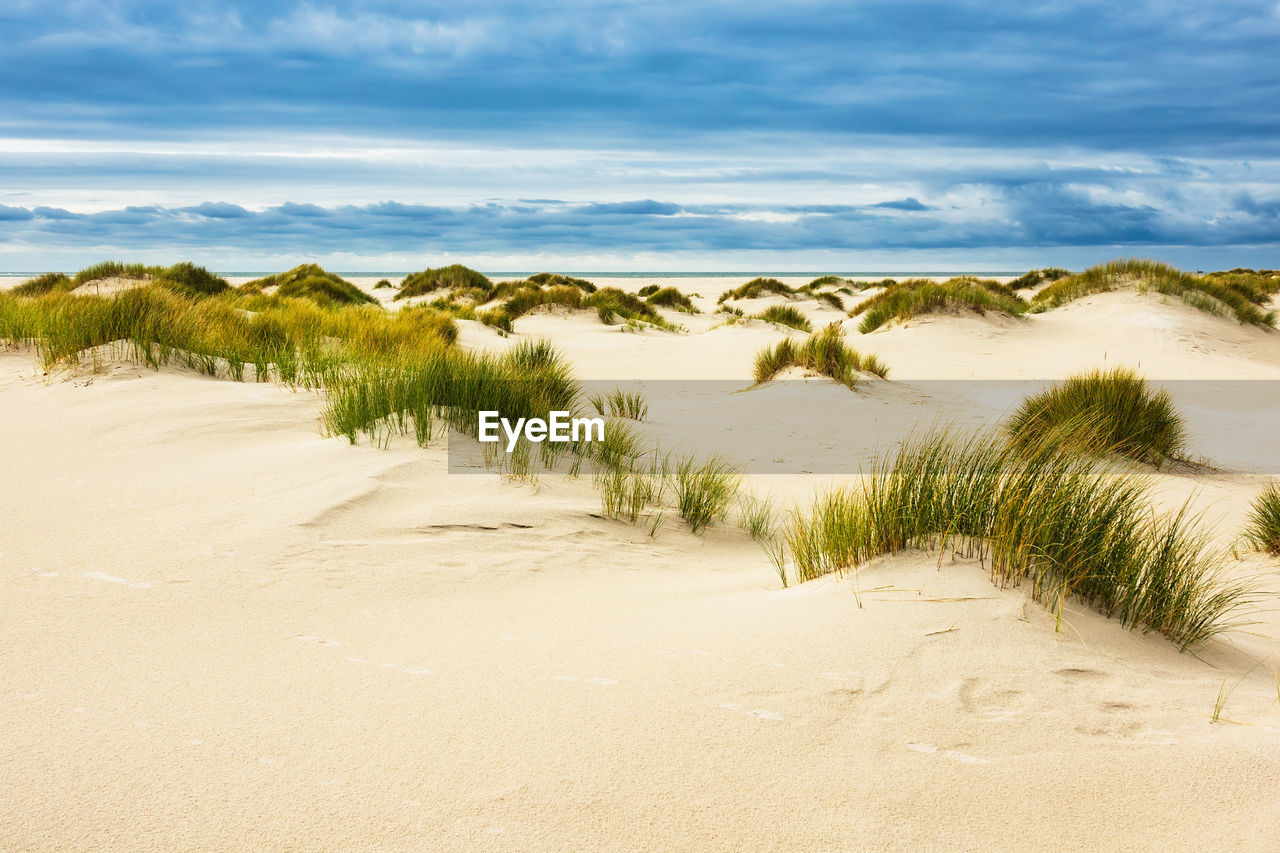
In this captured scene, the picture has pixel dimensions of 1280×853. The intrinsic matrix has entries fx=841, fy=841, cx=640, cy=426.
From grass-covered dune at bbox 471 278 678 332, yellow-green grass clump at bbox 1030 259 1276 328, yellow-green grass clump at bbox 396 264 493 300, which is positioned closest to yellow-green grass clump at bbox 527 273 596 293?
yellow-green grass clump at bbox 396 264 493 300


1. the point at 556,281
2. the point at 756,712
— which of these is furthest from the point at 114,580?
the point at 556,281

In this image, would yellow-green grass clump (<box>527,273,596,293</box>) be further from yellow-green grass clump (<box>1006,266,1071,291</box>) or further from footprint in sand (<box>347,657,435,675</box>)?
footprint in sand (<box>347,657,435,675</box>)

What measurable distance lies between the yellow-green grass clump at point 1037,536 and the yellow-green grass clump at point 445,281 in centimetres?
2267

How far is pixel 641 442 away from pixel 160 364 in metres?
4.10

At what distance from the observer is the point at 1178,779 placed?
1.79m

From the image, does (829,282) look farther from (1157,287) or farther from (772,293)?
(1157,287)

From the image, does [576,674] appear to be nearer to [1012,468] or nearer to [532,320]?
Result: [1012,468]

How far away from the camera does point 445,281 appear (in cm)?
2572

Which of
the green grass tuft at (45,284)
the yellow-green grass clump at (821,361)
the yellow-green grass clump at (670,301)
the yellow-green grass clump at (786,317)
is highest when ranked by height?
the yellow-green grass clump at (670,301)

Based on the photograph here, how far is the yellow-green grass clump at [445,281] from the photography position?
25.4 meters

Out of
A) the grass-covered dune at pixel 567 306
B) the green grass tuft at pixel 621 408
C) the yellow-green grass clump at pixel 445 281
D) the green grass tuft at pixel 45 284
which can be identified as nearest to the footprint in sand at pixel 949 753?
the green grass tuft at pixel 621 408

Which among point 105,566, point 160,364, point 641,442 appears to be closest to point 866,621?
point 105,566

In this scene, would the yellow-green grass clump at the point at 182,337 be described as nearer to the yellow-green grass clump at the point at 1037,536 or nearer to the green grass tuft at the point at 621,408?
the green grass tuft at the point at 621,408

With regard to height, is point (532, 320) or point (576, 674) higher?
point (532, 320)
